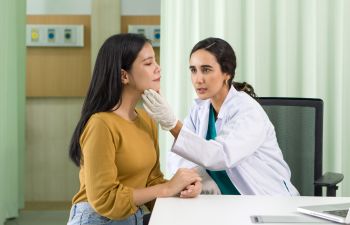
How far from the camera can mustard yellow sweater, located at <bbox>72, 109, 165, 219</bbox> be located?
4.44 feet

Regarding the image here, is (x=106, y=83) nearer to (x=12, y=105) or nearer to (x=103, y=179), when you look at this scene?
(x=103, y=179)

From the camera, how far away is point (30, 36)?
341cm

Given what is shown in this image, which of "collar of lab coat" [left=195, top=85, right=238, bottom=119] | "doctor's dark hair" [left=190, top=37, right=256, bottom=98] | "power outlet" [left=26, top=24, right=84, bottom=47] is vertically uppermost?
"power outlet" [left=26, top=24, right=84, bottom=47]

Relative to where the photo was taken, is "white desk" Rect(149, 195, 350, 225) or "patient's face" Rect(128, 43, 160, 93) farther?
"patient's face" Rect(128, 43, 160, 93)

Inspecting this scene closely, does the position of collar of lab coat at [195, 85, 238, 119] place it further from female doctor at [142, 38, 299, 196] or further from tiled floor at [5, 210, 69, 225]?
tiled floor at [5, 210, 69, 225]

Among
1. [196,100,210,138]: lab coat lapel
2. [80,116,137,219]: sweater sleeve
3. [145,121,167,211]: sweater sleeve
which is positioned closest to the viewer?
[80,116,137,219]: sweater sleeve

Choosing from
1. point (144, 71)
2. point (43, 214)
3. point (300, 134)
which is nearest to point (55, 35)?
point (43, 214)

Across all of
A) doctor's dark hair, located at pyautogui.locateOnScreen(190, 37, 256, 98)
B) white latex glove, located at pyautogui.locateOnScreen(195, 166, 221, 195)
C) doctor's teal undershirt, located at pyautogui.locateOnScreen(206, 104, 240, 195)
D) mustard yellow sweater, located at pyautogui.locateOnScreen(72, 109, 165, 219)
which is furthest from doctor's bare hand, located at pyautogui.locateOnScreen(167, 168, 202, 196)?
doctor's dark hair, located at pyautogui.locateOnScreen(190, 37, 256, 98)

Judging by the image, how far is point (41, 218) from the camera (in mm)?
3412

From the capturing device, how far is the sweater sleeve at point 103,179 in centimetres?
135

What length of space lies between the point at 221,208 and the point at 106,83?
493 millimetres

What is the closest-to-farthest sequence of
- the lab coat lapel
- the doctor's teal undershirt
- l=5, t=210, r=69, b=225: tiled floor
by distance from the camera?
the doctor's teal undershirt
the lab coat lapel
l=5, t=210, r=69, b=225: tiled floor

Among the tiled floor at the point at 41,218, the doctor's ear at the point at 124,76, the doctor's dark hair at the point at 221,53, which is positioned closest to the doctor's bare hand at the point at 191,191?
the doctor's ear at the point at 124,76

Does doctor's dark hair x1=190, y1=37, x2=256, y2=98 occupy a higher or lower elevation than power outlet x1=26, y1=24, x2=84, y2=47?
lower
